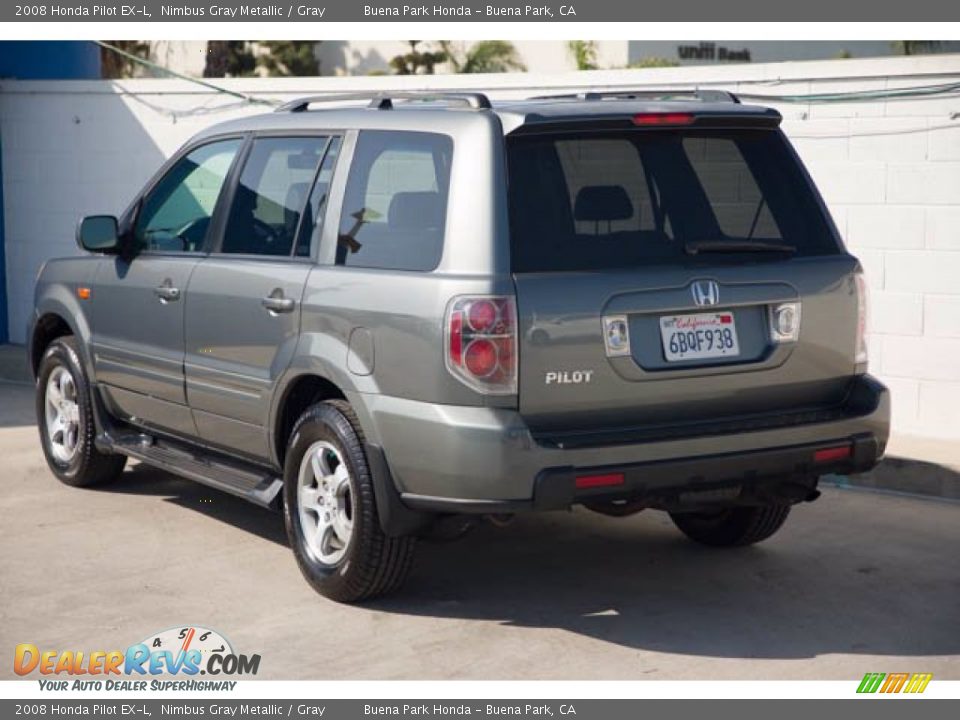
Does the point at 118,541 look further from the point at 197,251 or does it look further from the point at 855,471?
the point at 855,471

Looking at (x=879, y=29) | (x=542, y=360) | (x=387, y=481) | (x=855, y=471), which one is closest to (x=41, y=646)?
(x=387, y=481)

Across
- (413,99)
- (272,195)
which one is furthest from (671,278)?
(272,195)

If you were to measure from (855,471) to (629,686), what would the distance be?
1.41 m

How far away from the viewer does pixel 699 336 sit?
5.68 meters

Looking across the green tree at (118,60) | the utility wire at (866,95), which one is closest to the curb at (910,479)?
the utility wire at (866,95)

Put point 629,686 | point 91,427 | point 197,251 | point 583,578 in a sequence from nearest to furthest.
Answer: point 629,686
point 583,578
point 197,251
point 91,427

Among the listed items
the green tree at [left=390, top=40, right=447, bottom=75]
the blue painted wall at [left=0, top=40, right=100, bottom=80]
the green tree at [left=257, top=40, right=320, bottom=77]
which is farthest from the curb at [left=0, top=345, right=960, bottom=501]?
the green tree at [left=257, top=40, right=320, bottom=77]

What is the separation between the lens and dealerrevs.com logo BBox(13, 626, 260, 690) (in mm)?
5258

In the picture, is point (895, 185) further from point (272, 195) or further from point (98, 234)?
point (98, 234)

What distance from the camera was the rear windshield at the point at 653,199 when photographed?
5.59 metres

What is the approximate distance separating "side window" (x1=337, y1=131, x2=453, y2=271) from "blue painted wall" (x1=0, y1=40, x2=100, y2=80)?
325 inches

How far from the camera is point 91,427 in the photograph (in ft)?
26.0

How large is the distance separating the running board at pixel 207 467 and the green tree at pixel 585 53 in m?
28.8
